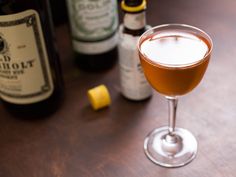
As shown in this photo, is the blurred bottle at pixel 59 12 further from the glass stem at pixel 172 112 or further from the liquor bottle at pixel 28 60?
the glass stem at pixel 172 112

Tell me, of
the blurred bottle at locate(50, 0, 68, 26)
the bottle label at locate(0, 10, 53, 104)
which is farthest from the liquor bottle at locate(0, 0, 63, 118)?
the blurred bottle at locate(50, 0, 68, 26)

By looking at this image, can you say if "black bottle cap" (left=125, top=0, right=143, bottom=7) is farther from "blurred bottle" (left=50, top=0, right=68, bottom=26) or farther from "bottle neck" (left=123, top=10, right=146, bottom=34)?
"blurred bottle" (left=50, top=0, right=68, bottom=26)

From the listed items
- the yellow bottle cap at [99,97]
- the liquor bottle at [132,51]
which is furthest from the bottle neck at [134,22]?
the yellow bottle cap at [99,97]

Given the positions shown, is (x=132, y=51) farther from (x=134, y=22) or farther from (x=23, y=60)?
(x=23, y=60)

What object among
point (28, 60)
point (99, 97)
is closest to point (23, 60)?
point (28, 60)

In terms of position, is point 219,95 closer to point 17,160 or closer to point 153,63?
point 153,63
